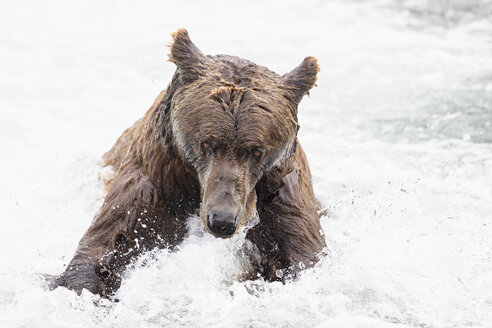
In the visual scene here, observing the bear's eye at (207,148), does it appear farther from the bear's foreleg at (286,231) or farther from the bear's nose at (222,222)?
the bear's foreleg at (286,231)

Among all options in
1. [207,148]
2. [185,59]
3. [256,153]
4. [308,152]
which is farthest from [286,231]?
[308,152]

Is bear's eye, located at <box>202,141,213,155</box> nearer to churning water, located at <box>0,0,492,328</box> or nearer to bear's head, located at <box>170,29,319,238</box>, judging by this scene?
bear's head, located at <box>170,29,319,238</box>

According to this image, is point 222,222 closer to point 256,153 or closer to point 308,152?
point 256,153

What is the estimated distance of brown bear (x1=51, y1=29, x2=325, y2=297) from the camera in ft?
15.8

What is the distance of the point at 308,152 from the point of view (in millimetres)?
9570

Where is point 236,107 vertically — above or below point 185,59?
below

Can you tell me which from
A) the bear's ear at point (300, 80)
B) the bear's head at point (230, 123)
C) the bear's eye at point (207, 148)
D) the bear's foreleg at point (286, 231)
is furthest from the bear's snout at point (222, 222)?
the bear's ear at point (300, 80)

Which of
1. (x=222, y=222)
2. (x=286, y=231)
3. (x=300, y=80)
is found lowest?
(x=286, y=231)

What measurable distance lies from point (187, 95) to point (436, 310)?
2270 millimetres

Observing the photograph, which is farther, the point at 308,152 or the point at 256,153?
the point at 308,152

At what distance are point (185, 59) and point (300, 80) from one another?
2.35ft

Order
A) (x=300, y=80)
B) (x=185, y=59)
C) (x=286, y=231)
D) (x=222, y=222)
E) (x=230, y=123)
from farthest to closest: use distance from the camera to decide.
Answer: (x=286, y=231), (x=300, y=80), (x=185, y=59), (x=230, y=123), (x=222, y=222)

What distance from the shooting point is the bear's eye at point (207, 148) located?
4.84 metres

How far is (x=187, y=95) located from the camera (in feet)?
16.5
